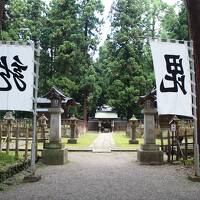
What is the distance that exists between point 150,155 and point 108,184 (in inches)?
206

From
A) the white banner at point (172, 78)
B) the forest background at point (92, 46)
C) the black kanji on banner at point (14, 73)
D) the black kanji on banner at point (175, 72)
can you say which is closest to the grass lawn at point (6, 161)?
the black kanji on banner at point (14, 73)

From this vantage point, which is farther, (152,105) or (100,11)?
(100,11)

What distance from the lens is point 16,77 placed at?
9797mm

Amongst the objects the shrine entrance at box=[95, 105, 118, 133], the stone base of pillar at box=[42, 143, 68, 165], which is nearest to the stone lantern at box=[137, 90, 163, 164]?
the stone base of pillar at box=[42, 143, 68, 165]

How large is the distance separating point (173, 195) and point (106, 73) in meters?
35.9

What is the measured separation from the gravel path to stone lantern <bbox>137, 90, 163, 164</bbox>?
2.97 feet

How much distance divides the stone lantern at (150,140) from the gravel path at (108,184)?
0.91m

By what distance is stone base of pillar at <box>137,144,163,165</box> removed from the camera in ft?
46.6

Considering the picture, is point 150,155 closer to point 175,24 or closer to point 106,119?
point 175,24

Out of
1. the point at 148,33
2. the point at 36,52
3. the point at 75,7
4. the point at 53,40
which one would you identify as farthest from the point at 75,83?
the point at 36,52

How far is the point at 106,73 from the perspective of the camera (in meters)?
43.4

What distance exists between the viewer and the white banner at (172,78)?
32.2 feet

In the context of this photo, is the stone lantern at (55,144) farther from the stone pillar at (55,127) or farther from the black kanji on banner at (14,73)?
the black kanji on banner at (14,73)

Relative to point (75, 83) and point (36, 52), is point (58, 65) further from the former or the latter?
point (36, 52)
